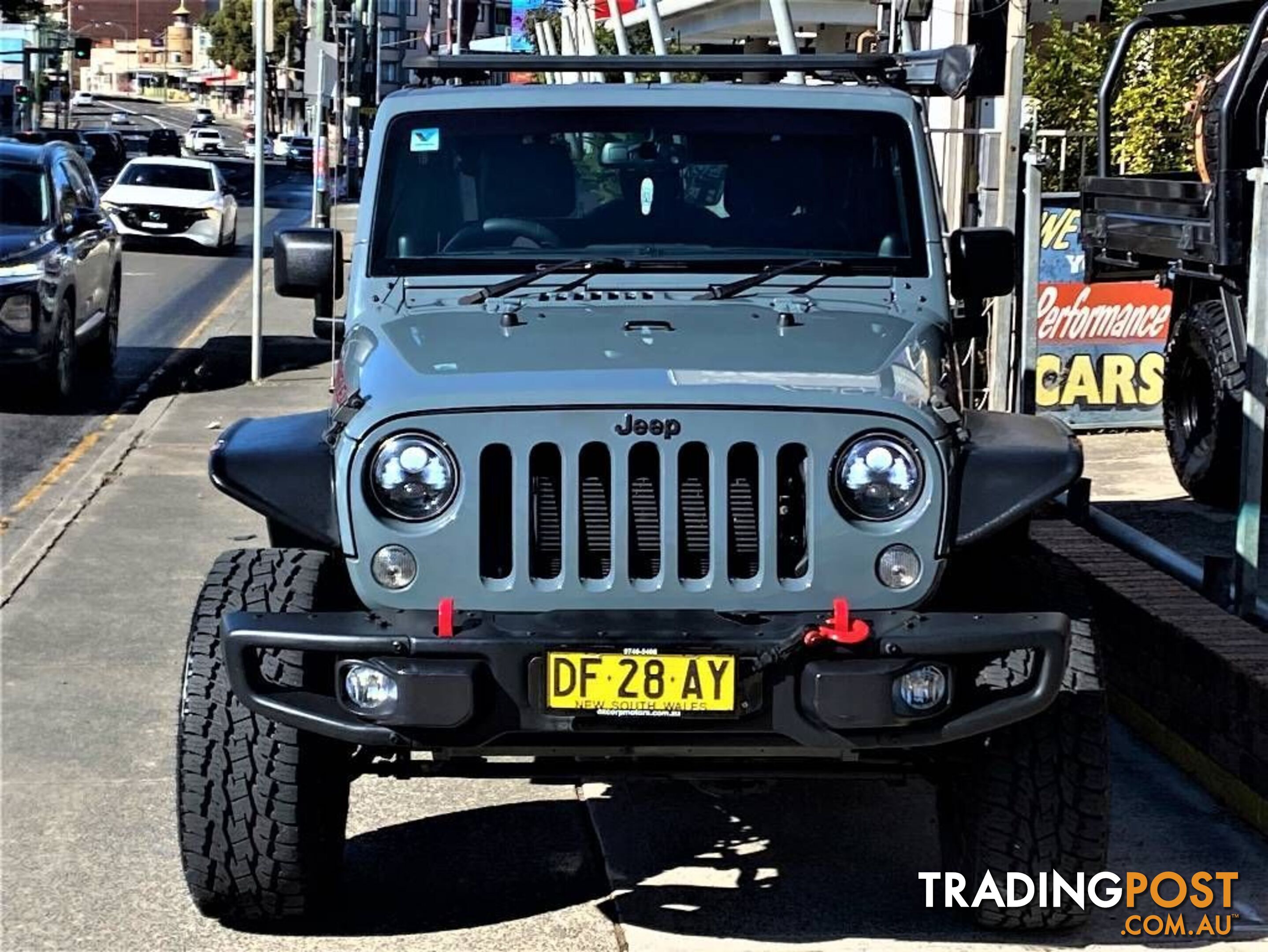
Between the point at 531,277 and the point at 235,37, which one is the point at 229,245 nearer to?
the point at 531,277

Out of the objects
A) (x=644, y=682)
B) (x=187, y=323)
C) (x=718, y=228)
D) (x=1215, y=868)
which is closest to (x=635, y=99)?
(x=718, y=228)

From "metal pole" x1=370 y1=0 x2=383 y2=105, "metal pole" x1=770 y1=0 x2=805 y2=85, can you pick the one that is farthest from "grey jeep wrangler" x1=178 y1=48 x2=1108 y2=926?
"metal pole" x1=370 y1=0 x2=383 y2=105

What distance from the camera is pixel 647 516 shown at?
16.5ft

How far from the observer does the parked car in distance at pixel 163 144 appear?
67.1 metres

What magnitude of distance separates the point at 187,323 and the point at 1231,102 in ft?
47.3

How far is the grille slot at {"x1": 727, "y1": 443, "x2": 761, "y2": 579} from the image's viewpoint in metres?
5.04

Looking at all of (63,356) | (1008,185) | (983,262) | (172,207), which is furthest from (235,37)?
(983,262)

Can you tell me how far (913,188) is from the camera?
21.2 ft

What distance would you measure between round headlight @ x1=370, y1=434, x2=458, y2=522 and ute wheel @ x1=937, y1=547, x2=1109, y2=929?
1307 millimetres

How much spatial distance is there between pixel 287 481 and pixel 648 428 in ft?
2.92

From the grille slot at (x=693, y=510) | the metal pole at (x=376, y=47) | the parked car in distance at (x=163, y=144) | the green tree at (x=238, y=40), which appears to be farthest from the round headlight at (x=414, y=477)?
the green tree at (x=238, y=40)

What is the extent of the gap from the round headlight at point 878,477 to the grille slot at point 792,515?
0.28 feet

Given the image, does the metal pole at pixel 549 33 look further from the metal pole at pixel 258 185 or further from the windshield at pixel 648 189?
the windshield at pixel 648 189

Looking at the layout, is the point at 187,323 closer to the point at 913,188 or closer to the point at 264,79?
the point at 264,79
